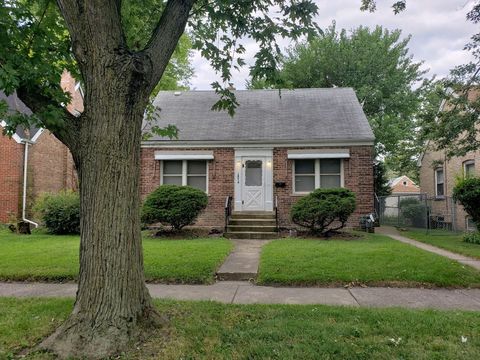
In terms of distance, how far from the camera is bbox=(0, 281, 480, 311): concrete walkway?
17.9 feet

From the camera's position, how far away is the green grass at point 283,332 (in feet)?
11.6

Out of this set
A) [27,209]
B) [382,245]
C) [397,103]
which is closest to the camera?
[382,245]

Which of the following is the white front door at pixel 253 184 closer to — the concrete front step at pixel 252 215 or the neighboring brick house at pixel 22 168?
the concrete front step at pixel 252 215

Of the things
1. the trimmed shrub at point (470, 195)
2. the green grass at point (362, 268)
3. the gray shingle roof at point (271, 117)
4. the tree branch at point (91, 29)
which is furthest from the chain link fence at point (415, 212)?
the tree branch at point (91, 29)

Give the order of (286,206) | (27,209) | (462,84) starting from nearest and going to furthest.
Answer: (462,84) < (286,206) < (27,209)

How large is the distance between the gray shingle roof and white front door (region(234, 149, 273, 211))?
0.62 metres

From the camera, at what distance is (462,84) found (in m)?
8.84

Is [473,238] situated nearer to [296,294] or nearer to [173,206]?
[296,294]

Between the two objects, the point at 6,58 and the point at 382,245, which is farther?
the point at 382,245

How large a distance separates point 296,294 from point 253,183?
8.81 meters

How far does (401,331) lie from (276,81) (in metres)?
3.70

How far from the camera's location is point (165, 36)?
4316 mm

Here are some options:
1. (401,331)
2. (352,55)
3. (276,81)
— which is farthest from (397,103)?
(401,331)

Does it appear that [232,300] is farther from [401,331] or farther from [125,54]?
[125,54]
